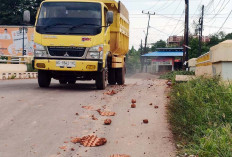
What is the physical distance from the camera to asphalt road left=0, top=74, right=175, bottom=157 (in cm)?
520

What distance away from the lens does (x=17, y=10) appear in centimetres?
6159

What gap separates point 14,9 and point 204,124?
197ft

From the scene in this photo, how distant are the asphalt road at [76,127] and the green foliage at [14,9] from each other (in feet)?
170

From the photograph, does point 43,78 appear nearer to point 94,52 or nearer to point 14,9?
point 94,52

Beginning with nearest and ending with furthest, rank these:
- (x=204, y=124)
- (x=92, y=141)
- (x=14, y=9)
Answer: (x=204, y=124)
(x=92, y=141)
(x=14, y=9)

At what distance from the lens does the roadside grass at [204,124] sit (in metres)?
4.40

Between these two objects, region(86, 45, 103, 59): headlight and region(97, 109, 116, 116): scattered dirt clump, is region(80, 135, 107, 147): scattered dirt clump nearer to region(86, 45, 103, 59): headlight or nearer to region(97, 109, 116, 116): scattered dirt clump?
region(97, 109, 116, 116): scattered dirt clump

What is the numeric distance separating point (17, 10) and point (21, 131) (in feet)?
192

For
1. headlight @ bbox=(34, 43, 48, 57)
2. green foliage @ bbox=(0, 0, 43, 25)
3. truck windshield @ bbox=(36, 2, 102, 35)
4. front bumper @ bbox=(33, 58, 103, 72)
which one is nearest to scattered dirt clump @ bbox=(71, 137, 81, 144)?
front bumper @ bbox=(33, 58, 103, 72)

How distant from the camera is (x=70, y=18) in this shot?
11555mm

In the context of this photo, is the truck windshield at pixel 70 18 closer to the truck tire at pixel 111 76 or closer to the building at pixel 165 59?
the truck tire at pixel 111 76

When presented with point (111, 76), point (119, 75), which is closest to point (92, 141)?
point (111, 76)

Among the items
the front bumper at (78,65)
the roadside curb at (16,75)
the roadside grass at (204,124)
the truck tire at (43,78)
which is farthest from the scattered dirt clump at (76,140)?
the roadside curb at (16,75)

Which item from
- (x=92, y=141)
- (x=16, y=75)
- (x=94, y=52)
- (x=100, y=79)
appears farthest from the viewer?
(x=16, y=75)
